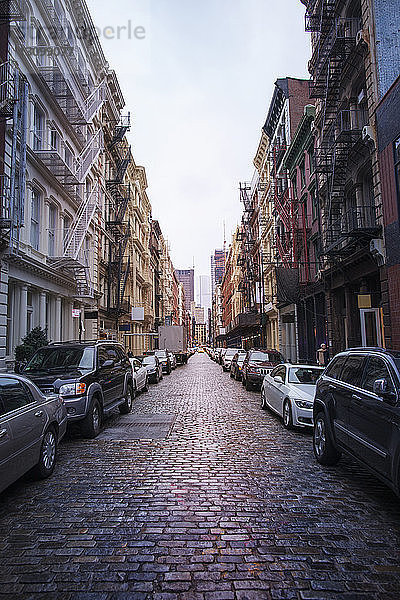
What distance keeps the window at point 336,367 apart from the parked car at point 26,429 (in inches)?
177

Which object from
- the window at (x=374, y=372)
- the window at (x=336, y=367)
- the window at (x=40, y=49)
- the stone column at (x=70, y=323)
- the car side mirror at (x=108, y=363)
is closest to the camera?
the window at (x=374, y=372)

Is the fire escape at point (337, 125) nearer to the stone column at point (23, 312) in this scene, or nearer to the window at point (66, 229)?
the stone column at point (23, 312)

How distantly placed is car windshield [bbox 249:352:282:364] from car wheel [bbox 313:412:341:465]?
12.7 meters

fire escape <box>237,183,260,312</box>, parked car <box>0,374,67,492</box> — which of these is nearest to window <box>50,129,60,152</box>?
parked car <box>0,374,67,492</box>

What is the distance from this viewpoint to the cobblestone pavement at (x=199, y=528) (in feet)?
12.3

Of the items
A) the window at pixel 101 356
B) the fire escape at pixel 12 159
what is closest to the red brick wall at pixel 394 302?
the window at pixel 101 356

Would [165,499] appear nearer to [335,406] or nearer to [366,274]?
[335,406]

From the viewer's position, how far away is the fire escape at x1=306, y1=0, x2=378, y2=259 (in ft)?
55.5

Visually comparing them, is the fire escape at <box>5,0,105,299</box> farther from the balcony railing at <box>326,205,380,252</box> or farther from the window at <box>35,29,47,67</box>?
the balcony railing at <box>326,205,380,252</box>

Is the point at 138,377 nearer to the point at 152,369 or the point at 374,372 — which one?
the point at 152,369

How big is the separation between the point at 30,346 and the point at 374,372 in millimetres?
12111

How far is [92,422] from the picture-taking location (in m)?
9.56

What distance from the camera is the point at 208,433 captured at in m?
10.2

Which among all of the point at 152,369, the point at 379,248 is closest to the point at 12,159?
the point at 379,248
